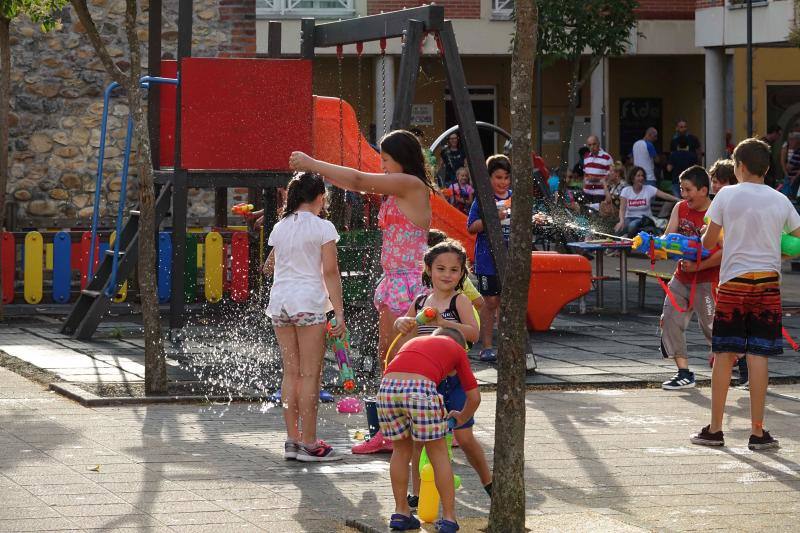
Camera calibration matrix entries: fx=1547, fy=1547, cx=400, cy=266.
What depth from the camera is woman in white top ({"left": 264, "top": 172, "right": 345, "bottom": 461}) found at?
816 centimetres

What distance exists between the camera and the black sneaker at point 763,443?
852 cm

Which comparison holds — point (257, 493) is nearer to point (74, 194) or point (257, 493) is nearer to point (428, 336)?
point (428, 336)

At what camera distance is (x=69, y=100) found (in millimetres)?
18141

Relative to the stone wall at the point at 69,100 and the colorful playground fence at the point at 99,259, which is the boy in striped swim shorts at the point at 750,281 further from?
the stone wall at the point at 69,100

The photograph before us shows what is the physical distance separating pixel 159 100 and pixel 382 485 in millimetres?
7512

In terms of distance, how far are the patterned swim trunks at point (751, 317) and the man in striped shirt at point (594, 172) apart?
639 inches

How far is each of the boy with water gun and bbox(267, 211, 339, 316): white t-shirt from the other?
345 centimetres

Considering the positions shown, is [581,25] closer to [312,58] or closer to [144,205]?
[312,58]

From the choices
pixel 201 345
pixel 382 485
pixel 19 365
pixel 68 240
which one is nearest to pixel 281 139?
pixel 201 345

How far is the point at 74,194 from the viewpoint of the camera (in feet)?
60.1

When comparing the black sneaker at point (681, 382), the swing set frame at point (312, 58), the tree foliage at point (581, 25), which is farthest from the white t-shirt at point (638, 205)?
the black sneaker at point (681, 382)

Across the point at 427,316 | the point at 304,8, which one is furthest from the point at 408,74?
the point at 304,8

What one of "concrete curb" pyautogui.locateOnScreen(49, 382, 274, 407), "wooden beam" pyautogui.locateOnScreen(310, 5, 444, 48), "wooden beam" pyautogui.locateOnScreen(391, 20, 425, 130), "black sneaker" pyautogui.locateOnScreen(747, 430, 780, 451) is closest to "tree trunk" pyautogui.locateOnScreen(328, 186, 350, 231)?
"wooden beam" pyautogui.locateOnScreen(310, 5, 444, 48)

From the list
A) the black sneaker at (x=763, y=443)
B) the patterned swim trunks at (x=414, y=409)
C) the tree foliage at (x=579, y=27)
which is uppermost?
the tree foliage at (x=579, y=27)
